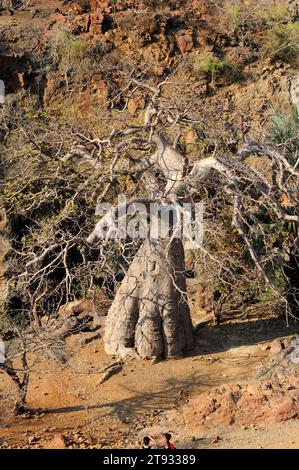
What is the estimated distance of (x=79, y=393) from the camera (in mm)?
7215

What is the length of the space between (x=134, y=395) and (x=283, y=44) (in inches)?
416

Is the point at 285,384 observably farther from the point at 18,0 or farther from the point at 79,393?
the point at 18,0

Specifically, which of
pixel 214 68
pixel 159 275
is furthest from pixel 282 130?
pixel 214 68

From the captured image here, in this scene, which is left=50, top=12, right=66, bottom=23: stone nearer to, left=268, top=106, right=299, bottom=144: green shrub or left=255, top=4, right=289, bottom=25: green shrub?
left=255, top=4, right=289, bottom=25: green shrub

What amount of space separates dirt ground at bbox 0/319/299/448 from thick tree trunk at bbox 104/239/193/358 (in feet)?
0.67

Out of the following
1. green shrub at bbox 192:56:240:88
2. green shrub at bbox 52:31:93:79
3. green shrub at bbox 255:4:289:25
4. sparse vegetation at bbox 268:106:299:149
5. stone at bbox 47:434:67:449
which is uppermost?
green shrub at bbox 255:4:289:25

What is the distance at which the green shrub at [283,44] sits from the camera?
50.2 ft

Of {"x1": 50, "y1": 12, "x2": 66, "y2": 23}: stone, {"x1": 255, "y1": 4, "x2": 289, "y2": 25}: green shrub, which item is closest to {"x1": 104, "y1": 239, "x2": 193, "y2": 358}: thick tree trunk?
{"x1": 255, "y1": 4, "x2": 289, "y2": 25}: green shrub

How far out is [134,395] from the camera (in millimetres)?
7035

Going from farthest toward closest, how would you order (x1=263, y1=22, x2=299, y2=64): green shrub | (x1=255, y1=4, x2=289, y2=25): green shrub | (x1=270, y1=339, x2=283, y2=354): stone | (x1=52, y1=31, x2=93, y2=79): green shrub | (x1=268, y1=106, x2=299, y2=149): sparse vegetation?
(x1=255, y1=4, x2=289, y2=25): green shrub
(x1=263, y1=22, x2=299, y2=64): green shrub
(x1=52, y1=31, x2=93, y2=79): green shrub
(x1=268, y1=106, x2=299, y2=149): sparse vegetation
(x1=270, y1=339, x2=283, y2=354): stone

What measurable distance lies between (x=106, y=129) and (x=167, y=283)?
498cm

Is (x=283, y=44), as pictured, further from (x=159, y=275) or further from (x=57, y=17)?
(x=159, y=275)

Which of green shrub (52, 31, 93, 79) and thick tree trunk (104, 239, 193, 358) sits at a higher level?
green shrub (52, 31, 93, 79)

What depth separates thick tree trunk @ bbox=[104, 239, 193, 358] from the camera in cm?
782
